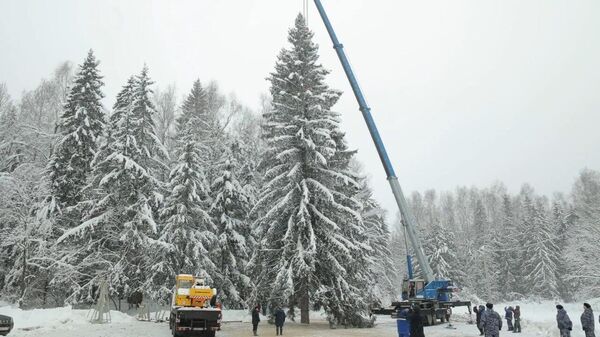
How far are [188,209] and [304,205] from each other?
10200 millimetres

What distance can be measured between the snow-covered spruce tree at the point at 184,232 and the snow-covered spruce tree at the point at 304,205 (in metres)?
5.87

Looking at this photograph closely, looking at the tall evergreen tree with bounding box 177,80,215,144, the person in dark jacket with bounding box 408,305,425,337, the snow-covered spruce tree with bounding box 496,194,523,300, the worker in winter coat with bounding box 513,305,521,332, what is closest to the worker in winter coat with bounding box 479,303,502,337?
the person in dark jacket with bounding box 408,305,425,337

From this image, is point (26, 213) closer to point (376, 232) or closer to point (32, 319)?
point (32, 319)

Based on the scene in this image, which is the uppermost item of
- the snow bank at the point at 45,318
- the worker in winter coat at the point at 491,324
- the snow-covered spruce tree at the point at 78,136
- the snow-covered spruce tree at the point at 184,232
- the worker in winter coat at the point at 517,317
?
the snow-covered spruce tree at the point at 78,136

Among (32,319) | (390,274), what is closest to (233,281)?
(32,319)

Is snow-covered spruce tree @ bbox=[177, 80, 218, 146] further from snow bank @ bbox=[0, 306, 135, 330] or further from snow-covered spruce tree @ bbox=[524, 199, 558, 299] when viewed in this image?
snow-covered spruce tree @ bbox=[524, 199, 558, 299]

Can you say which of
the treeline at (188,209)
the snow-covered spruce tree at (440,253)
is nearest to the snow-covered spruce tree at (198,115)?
the treeline at (188,209)

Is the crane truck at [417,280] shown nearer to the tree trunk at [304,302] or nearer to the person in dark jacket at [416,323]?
the tree trunk at [304,302]

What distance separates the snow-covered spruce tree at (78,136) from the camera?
98.7 feet

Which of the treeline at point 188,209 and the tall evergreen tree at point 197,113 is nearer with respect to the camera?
the treeline at point 188,209

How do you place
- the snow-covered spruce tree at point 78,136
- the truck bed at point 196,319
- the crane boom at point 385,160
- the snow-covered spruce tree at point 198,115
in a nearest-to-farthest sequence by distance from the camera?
1. the truck bed at point 196,319
2. the crane boom at point 385,160
3. the snow-covered spruce tree at point 78,136
4. the snow-covered spruce tree at point 198,115

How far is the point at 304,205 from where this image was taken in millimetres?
23359

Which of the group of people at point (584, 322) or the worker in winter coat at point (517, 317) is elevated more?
the group of people at point (584, 322)

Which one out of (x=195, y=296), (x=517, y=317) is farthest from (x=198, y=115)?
(x=517, y=317)
